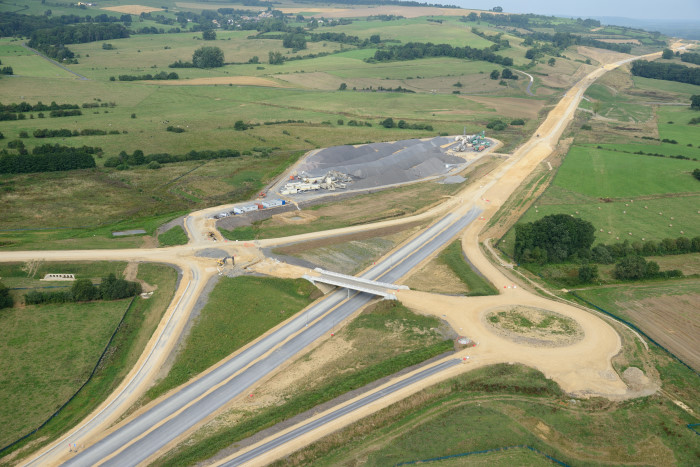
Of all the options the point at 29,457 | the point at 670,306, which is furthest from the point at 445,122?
the point at 29,457

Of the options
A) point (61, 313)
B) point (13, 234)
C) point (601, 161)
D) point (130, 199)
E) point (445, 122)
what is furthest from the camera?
point (445, 122)

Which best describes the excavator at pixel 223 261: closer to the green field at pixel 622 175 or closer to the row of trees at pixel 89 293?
the row of trees at pixel 89 293

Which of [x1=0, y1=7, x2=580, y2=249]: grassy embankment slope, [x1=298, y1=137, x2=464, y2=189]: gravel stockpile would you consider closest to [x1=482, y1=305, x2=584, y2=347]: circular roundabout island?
[x1=298, y1=137, x2=464, y2=189]: gravel stockpile

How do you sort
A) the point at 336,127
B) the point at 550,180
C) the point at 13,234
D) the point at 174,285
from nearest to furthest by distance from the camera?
the point at 174,285, the point at 13,234, the point at 550,180, the point at 336,127

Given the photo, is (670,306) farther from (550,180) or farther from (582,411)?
(550,180)

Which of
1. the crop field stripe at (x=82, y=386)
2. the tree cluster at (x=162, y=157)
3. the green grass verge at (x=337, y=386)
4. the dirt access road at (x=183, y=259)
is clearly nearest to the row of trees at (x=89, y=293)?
the crop field stripe at (x=82, y=386)

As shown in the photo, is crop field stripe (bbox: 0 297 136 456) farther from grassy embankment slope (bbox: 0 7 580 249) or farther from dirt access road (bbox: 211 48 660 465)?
grassy embankment slope (bbox: 0 7 580 249)
